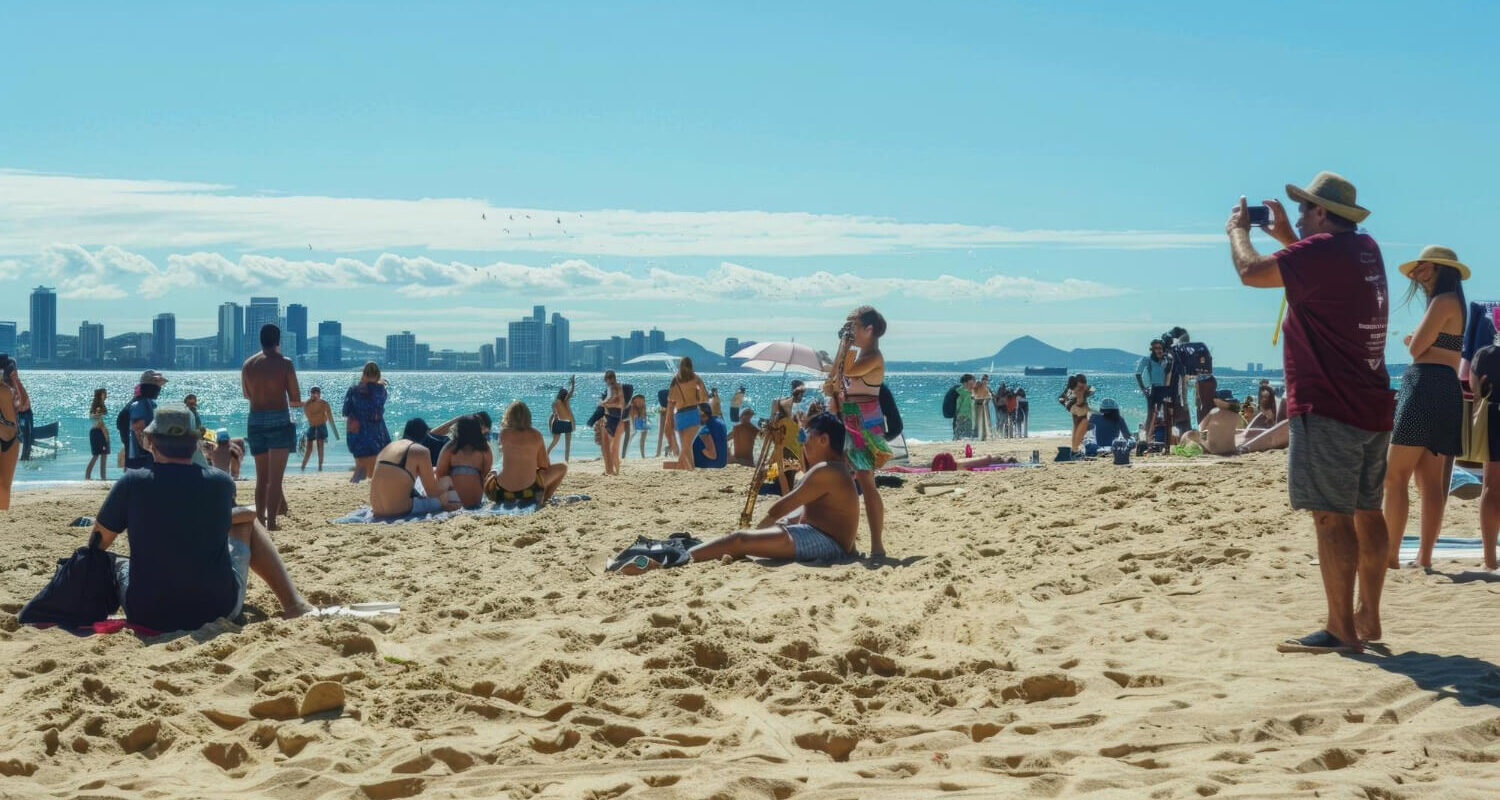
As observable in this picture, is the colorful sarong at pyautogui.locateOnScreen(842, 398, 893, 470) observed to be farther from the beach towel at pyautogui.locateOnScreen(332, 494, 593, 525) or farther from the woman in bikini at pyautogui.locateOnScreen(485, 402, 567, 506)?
the woman in bikini at pyautogui.locateOnScreen(485, 402, 567, 506)

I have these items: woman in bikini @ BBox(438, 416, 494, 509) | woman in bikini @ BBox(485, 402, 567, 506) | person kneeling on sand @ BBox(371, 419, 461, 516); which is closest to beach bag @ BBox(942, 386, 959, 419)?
woman in bikini @ BBox(485, 402, 567, 506)

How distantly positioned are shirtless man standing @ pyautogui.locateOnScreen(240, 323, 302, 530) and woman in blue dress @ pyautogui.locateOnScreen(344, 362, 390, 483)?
8.28ft

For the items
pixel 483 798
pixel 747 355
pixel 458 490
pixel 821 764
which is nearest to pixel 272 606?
pixel 483 798

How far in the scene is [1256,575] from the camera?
569cm

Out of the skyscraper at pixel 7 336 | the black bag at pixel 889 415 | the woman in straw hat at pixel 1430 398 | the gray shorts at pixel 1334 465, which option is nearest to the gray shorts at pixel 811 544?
the black bag at pixel 889 415

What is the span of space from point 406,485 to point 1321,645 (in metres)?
6.73

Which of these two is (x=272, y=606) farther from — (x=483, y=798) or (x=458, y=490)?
(x=458, y=490)

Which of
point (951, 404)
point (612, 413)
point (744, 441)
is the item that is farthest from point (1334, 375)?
point (951, 404)

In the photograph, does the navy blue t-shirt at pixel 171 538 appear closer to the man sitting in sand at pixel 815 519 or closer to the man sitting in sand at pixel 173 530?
the man sitting in sand at pixel 173 530

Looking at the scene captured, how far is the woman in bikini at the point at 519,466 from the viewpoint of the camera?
9383mm

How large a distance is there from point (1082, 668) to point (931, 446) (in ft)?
60.5

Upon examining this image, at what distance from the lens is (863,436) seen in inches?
267

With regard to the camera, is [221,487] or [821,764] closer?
[821,764]

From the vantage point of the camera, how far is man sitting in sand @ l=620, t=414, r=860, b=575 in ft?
21.2
